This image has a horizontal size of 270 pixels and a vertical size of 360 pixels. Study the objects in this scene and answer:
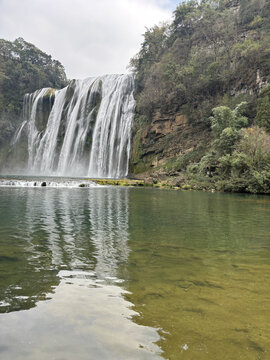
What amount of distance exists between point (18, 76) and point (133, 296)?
7139 centimetres

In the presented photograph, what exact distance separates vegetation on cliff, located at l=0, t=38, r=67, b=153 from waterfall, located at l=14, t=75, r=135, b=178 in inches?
406

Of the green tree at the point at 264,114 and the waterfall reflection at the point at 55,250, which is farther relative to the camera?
the green tree at the point at 264,114

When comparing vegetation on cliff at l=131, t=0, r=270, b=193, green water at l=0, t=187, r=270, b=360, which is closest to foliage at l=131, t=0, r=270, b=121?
vegetation on cliff at l=131, t=0, r=270, b=193

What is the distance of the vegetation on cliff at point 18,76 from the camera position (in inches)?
2331

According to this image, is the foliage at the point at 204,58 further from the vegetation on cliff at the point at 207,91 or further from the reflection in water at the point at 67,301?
the reflection in water at the point at 67,301

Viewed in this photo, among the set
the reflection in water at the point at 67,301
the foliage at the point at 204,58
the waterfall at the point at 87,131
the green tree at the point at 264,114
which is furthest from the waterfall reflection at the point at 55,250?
the waterfall at the point at 87,131

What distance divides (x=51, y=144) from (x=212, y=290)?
4771 centimetres

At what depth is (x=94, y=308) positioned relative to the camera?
261cm

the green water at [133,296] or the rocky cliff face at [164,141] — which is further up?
the rocky cliff face at [164,141]

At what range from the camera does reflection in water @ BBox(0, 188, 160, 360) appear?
197 cm

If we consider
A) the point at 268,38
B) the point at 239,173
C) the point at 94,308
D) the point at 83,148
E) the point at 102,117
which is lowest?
the point at 94,308

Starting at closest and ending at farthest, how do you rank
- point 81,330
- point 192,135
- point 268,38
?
point 81,330 < point 268,38 < point 192,135

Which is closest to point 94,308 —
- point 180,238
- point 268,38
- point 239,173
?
point 180,238

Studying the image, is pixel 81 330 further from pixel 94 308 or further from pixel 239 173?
pixel 239 173
